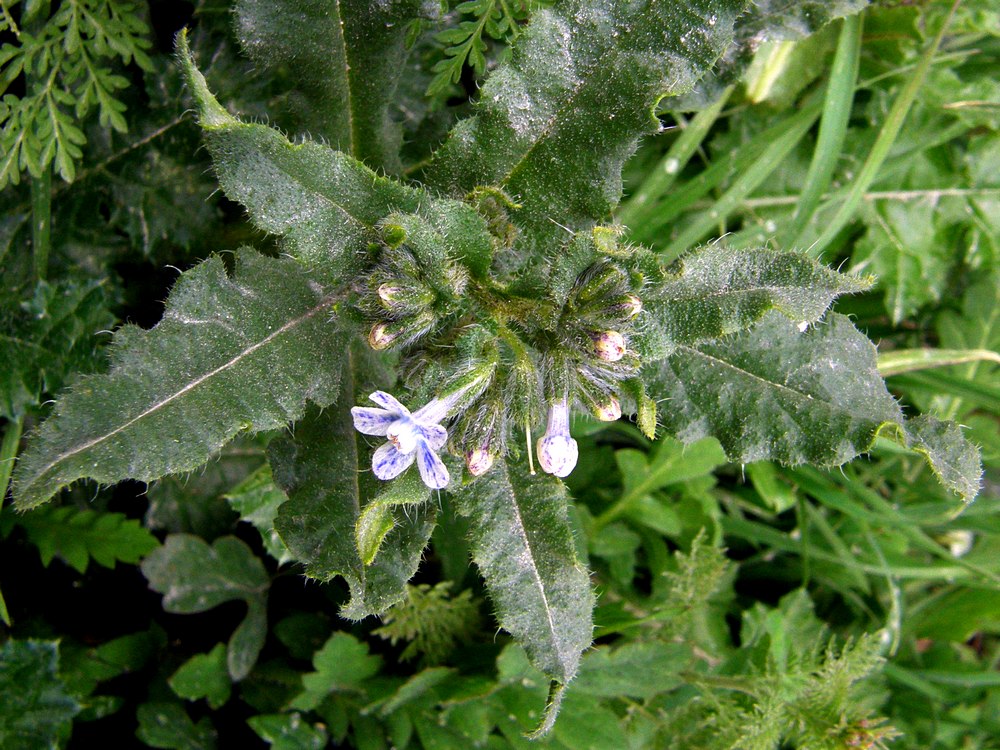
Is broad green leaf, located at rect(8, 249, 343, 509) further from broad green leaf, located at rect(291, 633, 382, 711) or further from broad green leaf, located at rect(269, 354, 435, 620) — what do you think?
broad green leaf, located at rect(291, 633, 382, 711)

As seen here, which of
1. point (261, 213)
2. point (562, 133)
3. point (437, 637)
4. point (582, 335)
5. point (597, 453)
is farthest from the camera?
point (597, 453)

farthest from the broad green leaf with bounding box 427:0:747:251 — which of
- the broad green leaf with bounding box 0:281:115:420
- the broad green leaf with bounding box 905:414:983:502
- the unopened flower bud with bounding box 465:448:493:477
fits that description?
the broad green leaf with bounding box 0:281:115:420

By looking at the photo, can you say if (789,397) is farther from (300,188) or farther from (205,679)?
(205,679)

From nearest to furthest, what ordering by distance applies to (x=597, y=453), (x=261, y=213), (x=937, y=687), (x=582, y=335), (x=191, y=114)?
1. (x=261, y=213)
2. (x=582, y=335)
3. (x=191, y=114)
4. (x=597, y=453)
5. (x=937, y=687)

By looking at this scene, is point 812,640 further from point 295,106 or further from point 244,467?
point 295,106

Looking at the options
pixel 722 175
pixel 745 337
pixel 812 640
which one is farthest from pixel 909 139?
pixel 812 640

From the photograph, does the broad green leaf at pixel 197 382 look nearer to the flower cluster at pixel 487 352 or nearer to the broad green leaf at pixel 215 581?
the flower cluster at pixel 487 352
